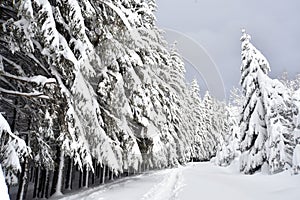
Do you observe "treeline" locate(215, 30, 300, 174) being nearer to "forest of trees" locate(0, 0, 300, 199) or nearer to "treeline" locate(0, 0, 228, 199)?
"forest of trees" locate(0, 0, 300, 199)

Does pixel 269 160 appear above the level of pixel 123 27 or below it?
below

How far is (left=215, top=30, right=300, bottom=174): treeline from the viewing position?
20.4 meters

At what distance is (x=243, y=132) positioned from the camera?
83.5 feet

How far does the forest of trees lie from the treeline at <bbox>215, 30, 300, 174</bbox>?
79 millimetres

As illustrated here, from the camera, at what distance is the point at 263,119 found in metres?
23.6

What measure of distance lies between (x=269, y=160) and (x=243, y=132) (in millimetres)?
4845

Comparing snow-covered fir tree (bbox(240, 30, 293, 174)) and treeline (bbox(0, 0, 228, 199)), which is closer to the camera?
treeline (bbox(0, 0, 228, 199))

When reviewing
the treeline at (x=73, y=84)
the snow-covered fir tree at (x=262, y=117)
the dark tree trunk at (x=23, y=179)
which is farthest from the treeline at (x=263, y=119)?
the dark tree trunk at (x=23, y=179)

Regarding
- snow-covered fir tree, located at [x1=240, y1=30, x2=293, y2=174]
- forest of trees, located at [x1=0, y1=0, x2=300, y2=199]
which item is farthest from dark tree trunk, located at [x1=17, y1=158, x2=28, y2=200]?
snow-covered fir tree, located at [x1=240, y1=30, x2=293, y2=174]

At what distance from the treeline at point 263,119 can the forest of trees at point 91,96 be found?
0.08m

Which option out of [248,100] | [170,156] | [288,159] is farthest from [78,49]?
[248,100]

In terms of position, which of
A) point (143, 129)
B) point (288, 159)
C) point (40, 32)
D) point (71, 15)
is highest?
point (71, 15)

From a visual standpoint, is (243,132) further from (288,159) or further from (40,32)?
(40,32)

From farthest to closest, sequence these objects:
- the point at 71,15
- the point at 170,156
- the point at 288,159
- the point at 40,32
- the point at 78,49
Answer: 1. the point at 170,156
2. the point at 288,159
3. the point at 78,49
4. the point at 71,15
5. the point at 40,32
